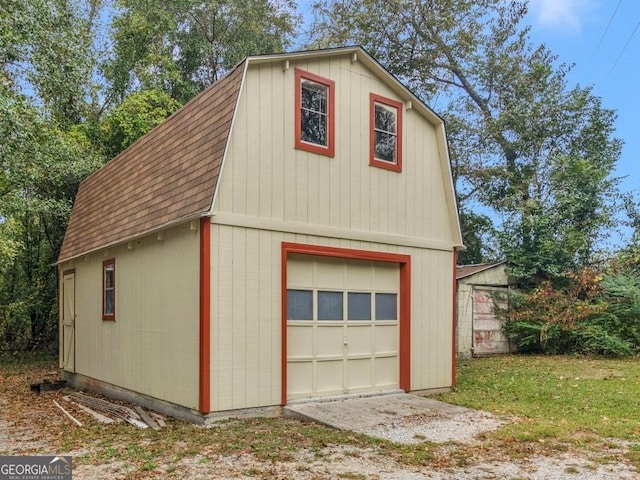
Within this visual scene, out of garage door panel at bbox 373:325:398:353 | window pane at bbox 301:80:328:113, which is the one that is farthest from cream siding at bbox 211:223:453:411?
window pane at bbox 301:80:328:113

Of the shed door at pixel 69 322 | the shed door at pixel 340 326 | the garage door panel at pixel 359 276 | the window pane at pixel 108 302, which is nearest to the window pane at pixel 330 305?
the shed door at pixel 340 326

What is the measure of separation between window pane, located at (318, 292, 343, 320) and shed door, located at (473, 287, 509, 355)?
7749mm

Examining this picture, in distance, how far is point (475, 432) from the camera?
6.39 m

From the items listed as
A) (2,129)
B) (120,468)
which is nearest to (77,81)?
(2,129)

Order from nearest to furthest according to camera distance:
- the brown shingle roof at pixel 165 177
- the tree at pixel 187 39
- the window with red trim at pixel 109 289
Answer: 1. the brown shingle roof at pixel 165 177
2. the window with red trim at pixel 109 289
3. the tree at pixel 187 39

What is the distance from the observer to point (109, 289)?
9875mm

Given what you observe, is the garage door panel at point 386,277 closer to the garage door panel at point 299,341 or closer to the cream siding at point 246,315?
the cream siding at point 246,315

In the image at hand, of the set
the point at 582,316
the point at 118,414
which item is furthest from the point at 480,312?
the point at 118,414

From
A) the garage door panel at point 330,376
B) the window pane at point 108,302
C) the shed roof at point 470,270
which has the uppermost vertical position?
the shed roof at point 470,270

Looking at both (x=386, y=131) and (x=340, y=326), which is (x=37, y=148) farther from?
(x=340, y=326)

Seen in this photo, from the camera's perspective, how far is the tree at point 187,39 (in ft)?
60.2

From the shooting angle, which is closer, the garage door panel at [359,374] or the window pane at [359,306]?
the garage door panel at [359,374]

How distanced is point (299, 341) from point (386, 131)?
12.2 ft

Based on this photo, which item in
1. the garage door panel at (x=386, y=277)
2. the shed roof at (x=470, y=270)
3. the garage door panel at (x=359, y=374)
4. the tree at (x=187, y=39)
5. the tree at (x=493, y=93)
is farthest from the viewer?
the tree at (x=187, y=39)
